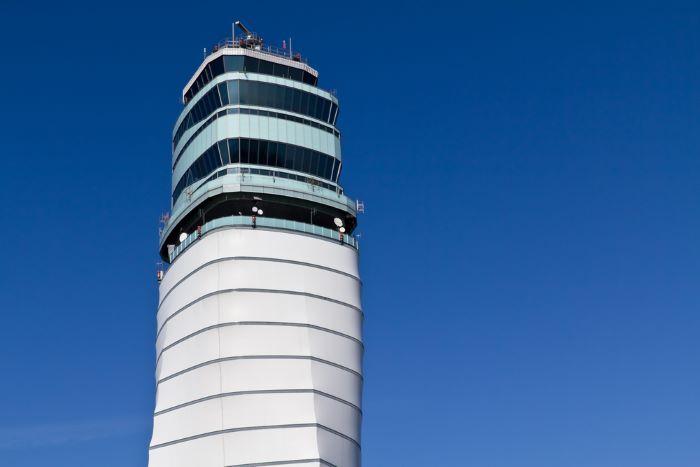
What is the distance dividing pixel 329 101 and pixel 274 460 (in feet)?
112

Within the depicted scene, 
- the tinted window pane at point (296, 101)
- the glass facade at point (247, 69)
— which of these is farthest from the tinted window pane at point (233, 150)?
the glass facade at point (247, 69)

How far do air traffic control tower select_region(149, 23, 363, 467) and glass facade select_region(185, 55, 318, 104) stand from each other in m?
0.13

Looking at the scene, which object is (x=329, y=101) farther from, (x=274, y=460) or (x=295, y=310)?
(x=274, y=460)

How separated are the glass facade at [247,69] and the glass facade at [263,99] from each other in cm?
221

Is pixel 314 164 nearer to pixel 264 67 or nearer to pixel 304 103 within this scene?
pixel 304 103

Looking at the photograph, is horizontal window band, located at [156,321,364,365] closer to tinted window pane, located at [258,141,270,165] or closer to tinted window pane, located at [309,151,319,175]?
tinted window pane, located at [258,141,270,165]

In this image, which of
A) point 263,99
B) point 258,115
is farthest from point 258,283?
point 263,99

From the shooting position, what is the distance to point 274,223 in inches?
3246

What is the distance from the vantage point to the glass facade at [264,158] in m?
85.9

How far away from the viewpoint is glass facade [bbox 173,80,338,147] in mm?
88812

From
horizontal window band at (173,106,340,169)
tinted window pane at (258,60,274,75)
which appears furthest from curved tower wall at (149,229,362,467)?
tinted window pane at (258,60,274,75)

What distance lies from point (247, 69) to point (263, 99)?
3.78m

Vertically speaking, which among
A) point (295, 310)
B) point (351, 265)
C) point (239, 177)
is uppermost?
point (239, 177)

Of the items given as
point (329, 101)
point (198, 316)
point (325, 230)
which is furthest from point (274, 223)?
point (329, 101)
